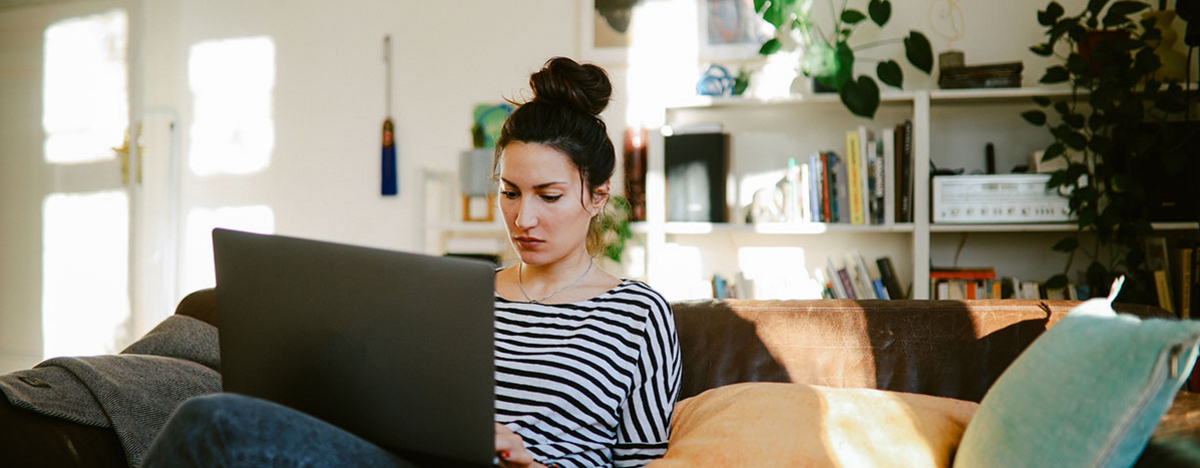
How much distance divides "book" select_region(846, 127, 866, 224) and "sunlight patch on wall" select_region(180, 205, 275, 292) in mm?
2313

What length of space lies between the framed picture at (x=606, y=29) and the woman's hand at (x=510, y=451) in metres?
2.19

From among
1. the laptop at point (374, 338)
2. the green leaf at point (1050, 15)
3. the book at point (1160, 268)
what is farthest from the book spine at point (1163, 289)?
the laptop at point (374, 338)

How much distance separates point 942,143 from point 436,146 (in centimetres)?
182

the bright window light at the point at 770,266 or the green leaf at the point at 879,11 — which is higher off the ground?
the green leaf at the point at 879,11

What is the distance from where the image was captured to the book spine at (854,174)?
2.73 meters

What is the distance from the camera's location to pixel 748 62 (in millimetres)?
3031

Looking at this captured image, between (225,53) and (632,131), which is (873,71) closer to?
(632,131)

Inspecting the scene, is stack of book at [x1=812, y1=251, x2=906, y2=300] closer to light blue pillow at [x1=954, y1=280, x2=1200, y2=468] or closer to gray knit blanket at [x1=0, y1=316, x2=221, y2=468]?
light blue pillow at [x1=954, y1=280, x2=1200, y2=468]

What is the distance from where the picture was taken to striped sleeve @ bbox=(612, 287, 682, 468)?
1.37m

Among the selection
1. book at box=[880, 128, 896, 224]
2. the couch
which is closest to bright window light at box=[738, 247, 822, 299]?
book at box=[880, 128, 896, 224]

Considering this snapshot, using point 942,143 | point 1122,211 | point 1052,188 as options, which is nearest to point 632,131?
point 942,143

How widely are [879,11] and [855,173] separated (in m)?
0.51

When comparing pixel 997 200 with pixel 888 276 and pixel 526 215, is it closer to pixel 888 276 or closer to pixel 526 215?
pixel 888 276

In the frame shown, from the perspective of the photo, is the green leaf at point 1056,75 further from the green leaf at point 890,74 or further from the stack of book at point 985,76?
the green leaf at point 890,74
